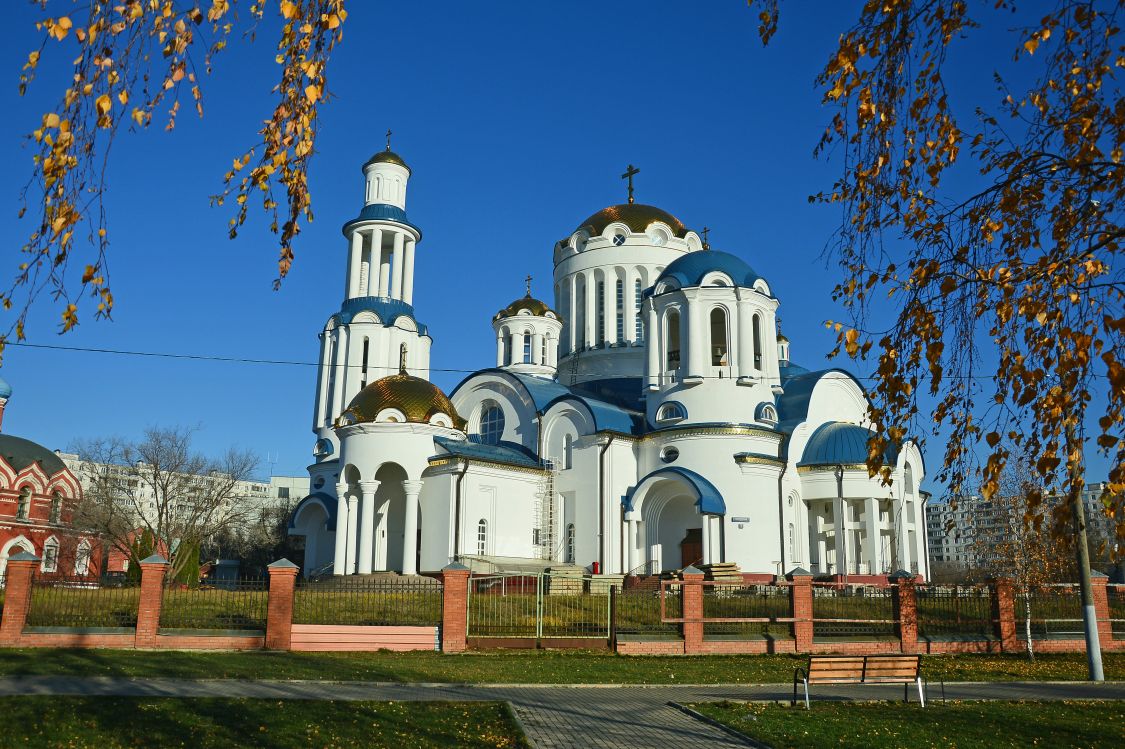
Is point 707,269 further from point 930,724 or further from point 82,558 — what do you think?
point 82,558

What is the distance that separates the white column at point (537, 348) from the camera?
115ft

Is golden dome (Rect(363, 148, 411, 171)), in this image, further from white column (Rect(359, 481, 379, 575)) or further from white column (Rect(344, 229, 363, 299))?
white column (Rect(359, 481, 379, 575))

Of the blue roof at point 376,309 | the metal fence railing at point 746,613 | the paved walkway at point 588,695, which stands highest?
the blue roof at point 376,309

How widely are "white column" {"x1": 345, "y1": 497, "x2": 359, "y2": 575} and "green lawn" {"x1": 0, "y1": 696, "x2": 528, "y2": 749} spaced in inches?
672

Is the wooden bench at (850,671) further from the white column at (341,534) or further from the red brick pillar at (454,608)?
the white column at (341,534)

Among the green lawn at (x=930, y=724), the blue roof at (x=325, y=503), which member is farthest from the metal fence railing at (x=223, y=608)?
the blue roof at (x=325, y=503)

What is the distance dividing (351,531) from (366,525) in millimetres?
1207

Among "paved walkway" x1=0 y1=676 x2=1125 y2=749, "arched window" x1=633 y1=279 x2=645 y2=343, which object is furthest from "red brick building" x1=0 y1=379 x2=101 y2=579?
"paved walkway" x1=0 y1=676 x2=1125 y2=749

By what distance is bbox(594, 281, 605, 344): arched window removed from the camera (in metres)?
34.5

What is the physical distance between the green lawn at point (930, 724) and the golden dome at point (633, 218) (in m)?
26.0

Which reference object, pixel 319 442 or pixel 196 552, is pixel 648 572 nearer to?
pixel 319 442

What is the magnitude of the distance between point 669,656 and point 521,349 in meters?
19.6

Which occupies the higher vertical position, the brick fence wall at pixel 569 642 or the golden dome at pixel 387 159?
the golden dome at pixel 387 159

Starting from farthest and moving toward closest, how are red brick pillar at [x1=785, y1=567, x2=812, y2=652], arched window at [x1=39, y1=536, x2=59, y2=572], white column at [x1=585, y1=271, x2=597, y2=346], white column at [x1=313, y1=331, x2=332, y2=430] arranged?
arched window at [x1=39, y1=536, x2=59, y2=572], white column at [x1=585, y1=271, x2=597, y2=346], white column at [x1=313, y1=331, x2=332, y2=430], red brick pillar at [x1=785, y1=567, x2=812, y2=652]
